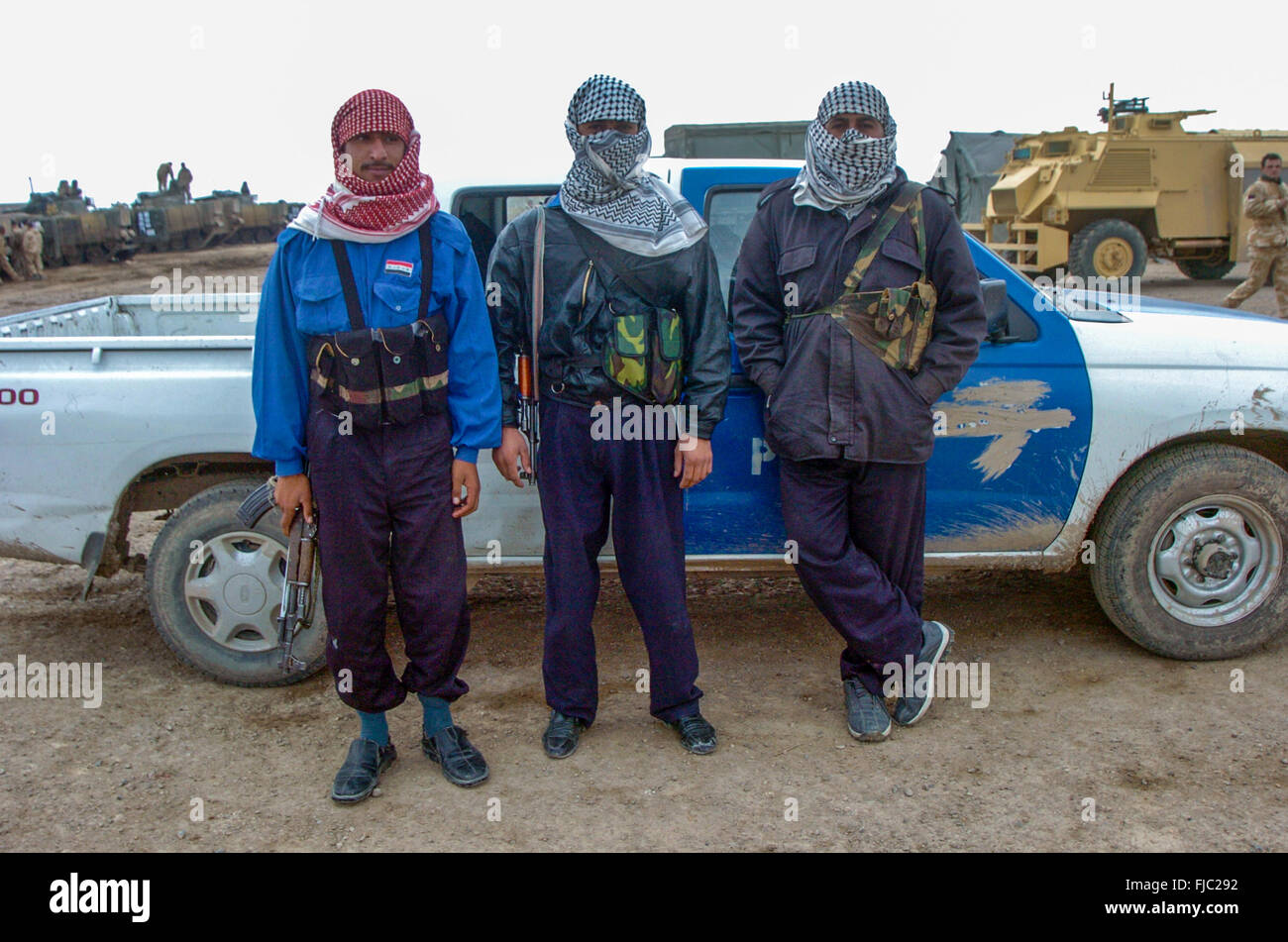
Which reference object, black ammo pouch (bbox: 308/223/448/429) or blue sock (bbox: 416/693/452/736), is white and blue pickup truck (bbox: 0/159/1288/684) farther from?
black ammo pouch (bbox: 308/223/448/429)

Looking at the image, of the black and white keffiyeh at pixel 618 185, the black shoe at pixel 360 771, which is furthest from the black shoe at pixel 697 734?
the black and white keffiyeh at pixel 618 185

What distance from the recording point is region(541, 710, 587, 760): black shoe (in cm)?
329

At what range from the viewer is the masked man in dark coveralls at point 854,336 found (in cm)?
318

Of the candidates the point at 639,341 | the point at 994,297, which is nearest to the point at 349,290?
the point at 639,341

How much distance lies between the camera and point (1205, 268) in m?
17.9

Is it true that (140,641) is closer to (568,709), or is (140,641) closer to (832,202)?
(568,709)

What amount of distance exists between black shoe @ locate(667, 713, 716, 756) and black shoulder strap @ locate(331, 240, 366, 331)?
1.50 m

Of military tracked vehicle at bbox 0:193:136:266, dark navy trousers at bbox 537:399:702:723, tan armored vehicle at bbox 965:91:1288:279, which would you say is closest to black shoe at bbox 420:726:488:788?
dark navy trousers at bbox 537:399:702:723

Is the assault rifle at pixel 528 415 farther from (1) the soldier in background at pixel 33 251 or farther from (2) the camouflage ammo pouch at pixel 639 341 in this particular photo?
(1) the soldier in background at pixel 33 251

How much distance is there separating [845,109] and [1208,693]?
7.35ft

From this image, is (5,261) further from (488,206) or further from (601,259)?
(601,259)

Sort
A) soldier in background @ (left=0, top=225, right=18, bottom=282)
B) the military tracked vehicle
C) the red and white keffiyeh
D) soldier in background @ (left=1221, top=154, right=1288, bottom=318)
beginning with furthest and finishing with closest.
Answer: the military tracked vehicle < soldier in background @ (left=0, top=225, right=18, bottom=282) < soldier in background @ (left=1221, top=154, right=1288, bottom=318) < the red and white keffiyeh

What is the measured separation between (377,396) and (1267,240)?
37.9 feet

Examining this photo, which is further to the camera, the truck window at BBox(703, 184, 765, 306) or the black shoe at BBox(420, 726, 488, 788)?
the truck window at BBox(703, 184, 765, 306)
